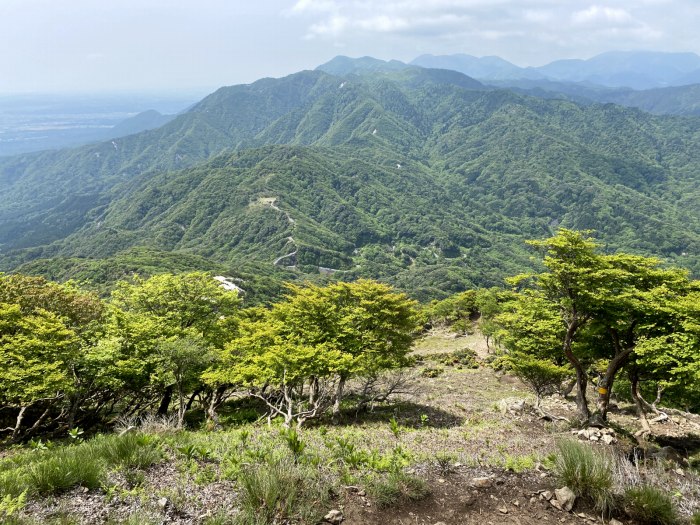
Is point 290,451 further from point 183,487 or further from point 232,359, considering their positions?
point 232,359

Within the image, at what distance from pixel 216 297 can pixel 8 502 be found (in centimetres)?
2345

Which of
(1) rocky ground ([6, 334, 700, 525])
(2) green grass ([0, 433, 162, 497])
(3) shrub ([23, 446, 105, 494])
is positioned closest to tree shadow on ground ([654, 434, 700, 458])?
(1) rocky ground ([6, 334, 700, 525])

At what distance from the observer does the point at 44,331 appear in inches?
752

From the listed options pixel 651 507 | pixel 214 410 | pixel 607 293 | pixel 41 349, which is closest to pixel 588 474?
pixel 651 507

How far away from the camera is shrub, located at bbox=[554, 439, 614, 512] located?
809 centimetres

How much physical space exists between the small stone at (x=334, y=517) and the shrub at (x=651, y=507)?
5.83 meters

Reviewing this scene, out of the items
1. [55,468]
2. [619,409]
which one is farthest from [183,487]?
[619,409]

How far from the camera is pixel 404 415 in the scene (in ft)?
83.1

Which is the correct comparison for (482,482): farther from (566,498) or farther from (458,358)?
(458,358)

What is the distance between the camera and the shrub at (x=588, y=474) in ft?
26.5

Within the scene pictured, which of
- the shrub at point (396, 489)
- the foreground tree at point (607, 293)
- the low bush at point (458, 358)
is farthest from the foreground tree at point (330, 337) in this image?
the low bush at point (458, 358)

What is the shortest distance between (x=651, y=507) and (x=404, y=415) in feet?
60.6

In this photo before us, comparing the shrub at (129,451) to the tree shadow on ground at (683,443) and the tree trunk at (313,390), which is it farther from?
the tree shadow on ground at (683,443)

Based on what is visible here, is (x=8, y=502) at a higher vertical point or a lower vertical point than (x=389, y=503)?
higher
